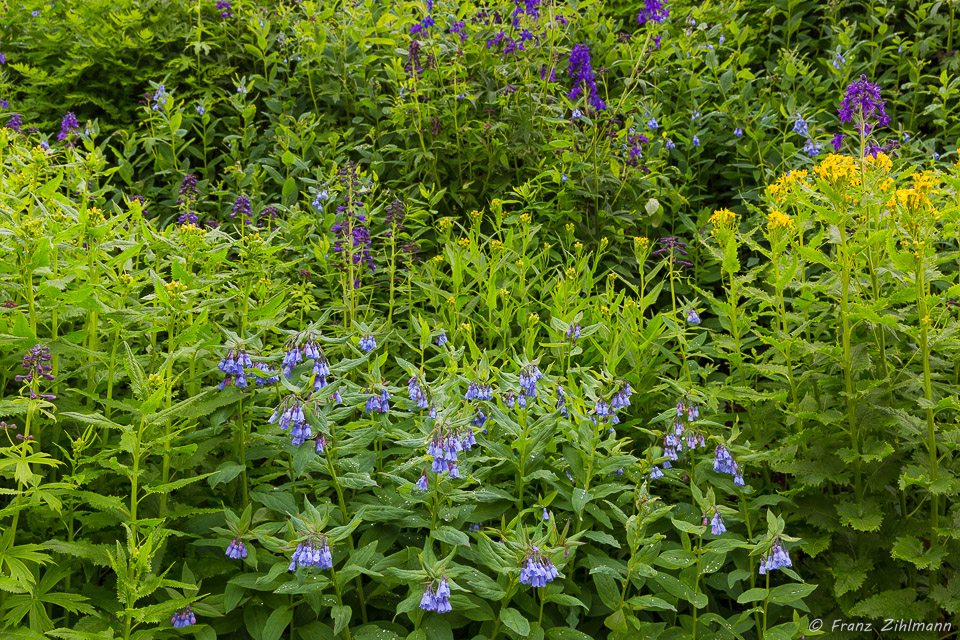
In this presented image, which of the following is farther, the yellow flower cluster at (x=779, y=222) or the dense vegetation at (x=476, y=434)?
the yellow flower cluster at (x=779, y=222)

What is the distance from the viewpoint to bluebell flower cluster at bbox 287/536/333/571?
186 cm

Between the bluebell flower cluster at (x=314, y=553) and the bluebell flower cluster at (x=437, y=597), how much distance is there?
0.26 meters

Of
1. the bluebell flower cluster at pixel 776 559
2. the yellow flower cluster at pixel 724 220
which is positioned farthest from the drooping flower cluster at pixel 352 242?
the bluebell flower cluster at pixel 776 559

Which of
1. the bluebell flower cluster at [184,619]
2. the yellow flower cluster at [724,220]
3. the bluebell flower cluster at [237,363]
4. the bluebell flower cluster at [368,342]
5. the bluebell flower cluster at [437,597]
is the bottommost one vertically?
the bluebell flower cluster at [184,619]

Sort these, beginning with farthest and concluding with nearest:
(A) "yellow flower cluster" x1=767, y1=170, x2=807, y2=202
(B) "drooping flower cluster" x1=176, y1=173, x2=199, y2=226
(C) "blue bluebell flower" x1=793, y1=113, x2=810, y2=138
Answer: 1. (C) "blue bluebell flower" x1=793, y1=113, x2=810, y2=138
2. (B) "drooping flower cluster" x1=176, y1=173, x2=199, y2=226
3. (A) "yellow flower cluster" x1=767, y1=170, x2=807, y2=202

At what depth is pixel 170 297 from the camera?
2324mm

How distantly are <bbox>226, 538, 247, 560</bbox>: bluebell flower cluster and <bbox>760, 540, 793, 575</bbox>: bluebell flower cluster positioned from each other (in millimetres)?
1451

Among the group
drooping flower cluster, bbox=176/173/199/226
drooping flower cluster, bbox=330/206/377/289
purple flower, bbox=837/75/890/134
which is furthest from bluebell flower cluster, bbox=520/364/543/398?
drooping flower cluster, bbox=176/173/199/226

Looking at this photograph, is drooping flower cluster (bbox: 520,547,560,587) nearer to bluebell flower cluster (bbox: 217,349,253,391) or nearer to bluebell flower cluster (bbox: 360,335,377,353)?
bluebell flower cluster (bbox: 217,349,253,391)

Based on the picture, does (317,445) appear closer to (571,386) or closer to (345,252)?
(571,386)

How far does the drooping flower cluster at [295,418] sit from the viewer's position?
200cm

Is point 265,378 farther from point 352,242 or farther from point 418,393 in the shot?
point 352,242

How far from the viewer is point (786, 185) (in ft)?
9.80

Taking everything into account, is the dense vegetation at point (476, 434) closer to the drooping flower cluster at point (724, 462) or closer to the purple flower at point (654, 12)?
the drooping flower cluster at point (724, 462)
